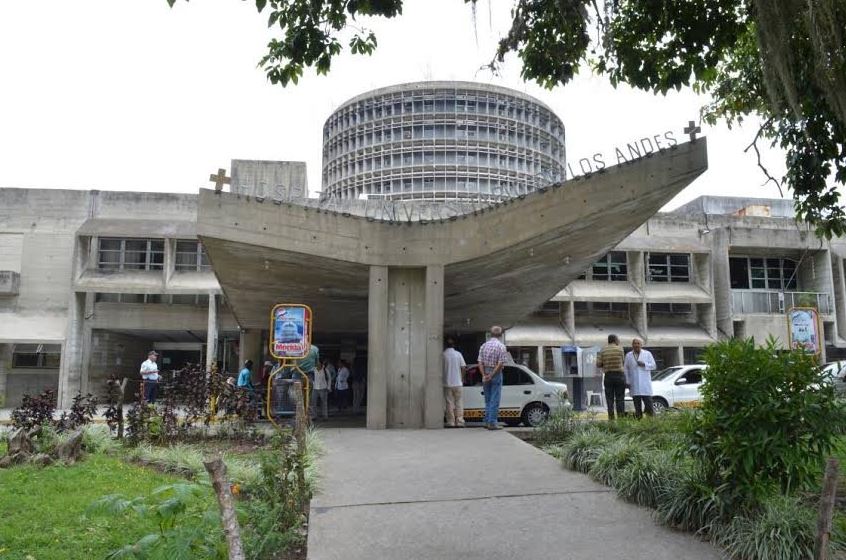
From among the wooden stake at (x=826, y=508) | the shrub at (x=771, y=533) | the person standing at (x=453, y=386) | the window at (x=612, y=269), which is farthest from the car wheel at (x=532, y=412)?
the window at (x=612, y=269)

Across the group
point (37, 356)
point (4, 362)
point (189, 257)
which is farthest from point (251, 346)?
point (4, 362)

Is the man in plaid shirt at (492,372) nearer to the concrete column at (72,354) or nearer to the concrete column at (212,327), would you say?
the concrete column at (212,327)

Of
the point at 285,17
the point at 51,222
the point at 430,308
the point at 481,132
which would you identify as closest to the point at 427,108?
the point at 481,132

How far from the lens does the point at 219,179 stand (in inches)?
456

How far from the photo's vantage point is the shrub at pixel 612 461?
20.8 feet

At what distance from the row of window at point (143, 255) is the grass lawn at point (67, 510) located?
1999 cm

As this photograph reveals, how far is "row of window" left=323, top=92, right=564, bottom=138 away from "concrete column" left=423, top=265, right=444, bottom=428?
52.7 metres

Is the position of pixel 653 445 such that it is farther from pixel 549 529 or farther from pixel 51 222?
pixel 51 222

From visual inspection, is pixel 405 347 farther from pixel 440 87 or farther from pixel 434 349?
pixel 440 87

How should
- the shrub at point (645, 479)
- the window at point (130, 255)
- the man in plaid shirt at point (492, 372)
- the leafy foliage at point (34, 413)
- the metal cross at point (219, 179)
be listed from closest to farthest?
1. the shrub at point (645, 479)
2. the leafy foliage at point (34, 413)
3. the man in plaid shirt at point (492, 372)
4. the metal cross at point (219, 179)
5. the window at point (130, 255)

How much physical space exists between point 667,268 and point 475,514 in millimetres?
28652

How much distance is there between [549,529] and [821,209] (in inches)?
235

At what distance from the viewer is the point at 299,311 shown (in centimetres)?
1005

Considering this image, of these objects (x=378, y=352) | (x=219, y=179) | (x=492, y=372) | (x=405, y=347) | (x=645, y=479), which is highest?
(x=219, y=179)
